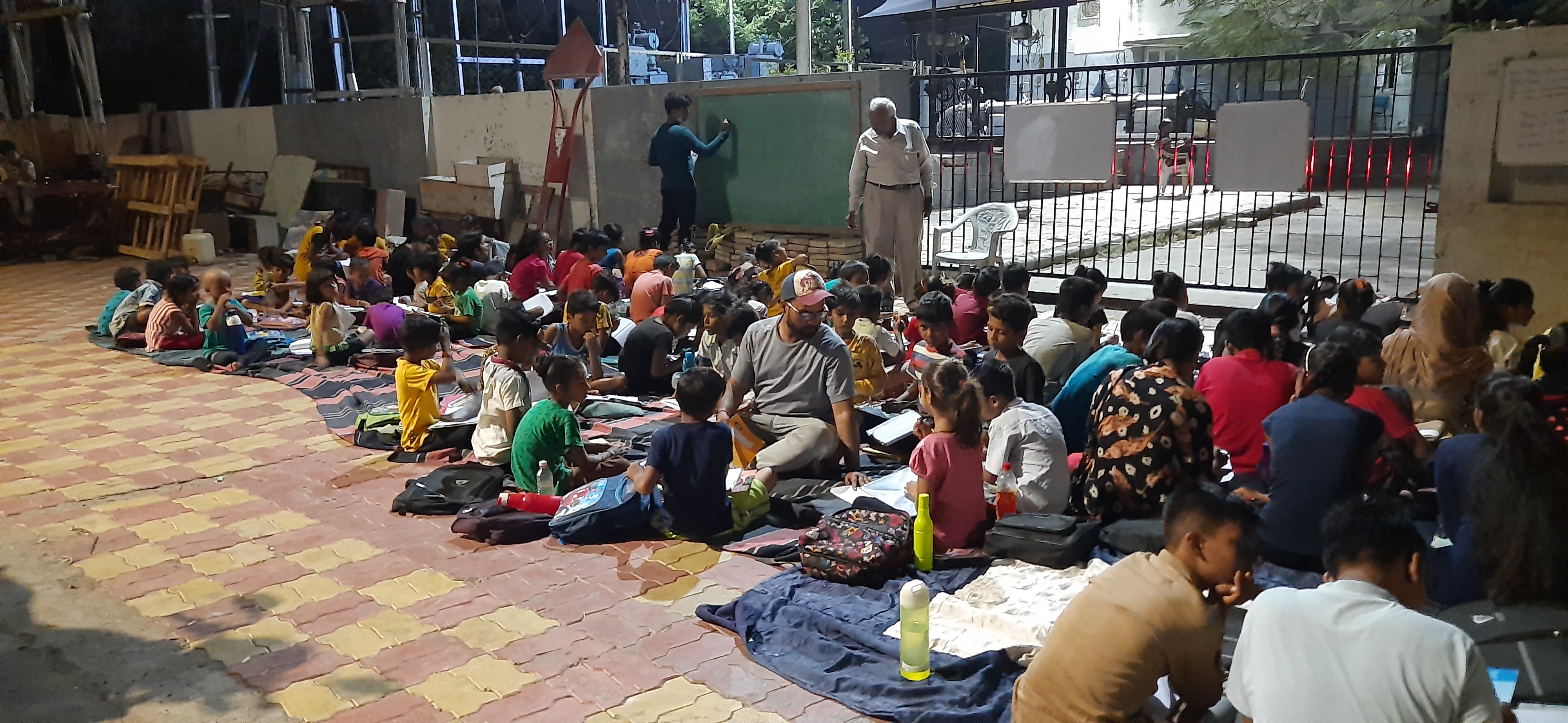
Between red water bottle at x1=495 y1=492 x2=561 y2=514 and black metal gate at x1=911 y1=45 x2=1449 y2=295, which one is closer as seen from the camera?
red water bottle at x1=495 y1=492 x2=561 y2=514

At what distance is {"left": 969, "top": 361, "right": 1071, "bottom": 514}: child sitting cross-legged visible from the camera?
5.18 m

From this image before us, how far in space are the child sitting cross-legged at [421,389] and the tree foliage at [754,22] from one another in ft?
93.5

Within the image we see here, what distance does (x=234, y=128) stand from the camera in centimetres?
2094

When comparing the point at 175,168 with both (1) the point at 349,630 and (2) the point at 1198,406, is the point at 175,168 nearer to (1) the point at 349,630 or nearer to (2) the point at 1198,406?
(1) the point at 349,630

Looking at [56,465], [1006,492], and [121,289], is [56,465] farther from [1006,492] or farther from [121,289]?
[1006,492]

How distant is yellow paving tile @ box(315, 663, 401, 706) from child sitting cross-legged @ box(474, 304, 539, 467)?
221cm

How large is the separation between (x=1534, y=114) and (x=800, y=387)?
6.02 m

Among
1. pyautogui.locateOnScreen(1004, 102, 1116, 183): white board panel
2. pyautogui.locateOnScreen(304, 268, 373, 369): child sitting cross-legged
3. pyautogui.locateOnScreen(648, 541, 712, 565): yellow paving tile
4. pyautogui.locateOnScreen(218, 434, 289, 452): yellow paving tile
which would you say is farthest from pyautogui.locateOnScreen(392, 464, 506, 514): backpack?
pyautogui.locateOnScreen(1004, 102, 1116, 183): white board panel

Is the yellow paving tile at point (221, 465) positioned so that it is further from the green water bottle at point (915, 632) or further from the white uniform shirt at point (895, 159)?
the white uniform shirt at point (895, 159)

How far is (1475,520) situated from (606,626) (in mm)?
3412

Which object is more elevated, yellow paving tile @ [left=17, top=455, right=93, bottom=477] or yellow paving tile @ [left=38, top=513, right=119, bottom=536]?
yellow paving tile @ [left=17, top=455, right=93, bottom=477]

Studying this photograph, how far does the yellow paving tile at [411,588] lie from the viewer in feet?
16.6

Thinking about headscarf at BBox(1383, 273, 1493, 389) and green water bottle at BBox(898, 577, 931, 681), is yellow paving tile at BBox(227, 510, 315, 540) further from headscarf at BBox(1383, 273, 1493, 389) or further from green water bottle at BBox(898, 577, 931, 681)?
headscarf at BBox(1383, 273, 1493, 389)

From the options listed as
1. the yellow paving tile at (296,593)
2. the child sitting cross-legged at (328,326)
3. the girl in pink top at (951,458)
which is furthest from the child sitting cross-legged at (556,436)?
the child sitting cross-legged at (328,326)
